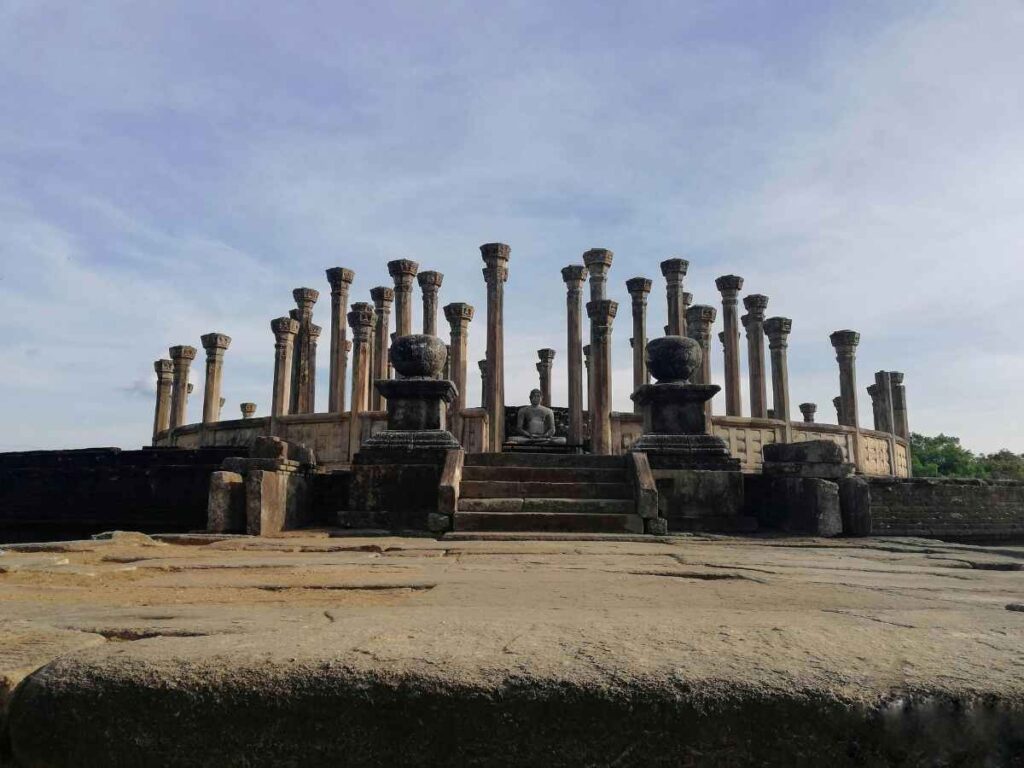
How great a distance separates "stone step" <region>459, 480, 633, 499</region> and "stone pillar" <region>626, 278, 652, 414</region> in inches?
471

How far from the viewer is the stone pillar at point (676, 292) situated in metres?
19.8

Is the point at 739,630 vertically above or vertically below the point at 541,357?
below

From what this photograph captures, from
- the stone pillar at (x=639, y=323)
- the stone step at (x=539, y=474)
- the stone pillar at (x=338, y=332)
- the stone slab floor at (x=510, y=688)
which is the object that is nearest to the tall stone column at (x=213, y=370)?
the stone pillar at (x=338, y=332)

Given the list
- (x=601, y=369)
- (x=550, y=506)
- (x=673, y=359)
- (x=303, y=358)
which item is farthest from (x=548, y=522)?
→ (x=303, y=358)

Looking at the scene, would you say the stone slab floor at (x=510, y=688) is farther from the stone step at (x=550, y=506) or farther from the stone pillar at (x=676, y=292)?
the stone pillar at (x=676, y=292)

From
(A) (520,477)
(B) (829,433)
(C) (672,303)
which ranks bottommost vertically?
(A) (520,477)

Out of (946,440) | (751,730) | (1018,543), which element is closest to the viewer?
(751,730)

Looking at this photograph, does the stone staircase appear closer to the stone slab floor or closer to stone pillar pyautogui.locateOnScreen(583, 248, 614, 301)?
the stone slab floor

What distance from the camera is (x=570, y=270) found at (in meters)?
19.8

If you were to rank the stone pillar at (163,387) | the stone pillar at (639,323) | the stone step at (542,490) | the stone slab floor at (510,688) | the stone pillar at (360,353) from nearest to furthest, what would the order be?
1. the stone slab floor at (510,688)
2. the stone step at (542,490)
3. the stone pillar at (360,353)
4. the stone pillar at (639,323)
5. the stone pillar at (163,387)

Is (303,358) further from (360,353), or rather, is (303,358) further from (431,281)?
(431,281)

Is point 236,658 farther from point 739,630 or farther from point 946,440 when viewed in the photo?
point 946,440

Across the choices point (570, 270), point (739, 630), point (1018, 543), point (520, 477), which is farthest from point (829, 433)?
point (739, 630)

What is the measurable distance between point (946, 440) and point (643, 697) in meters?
52.9
